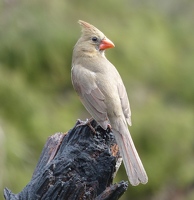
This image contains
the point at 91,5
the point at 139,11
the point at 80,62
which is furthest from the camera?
the point at 139,11

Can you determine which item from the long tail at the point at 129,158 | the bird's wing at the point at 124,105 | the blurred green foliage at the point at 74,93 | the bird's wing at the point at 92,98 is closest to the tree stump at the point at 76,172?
the long tail at the point at 129,158

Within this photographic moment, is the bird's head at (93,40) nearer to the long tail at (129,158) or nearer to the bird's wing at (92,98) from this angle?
the bird's wing at (92,98)

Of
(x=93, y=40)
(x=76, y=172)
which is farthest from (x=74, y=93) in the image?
(x=76, y=172)

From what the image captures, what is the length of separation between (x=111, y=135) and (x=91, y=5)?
4853mm

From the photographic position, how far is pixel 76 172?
4160 mm

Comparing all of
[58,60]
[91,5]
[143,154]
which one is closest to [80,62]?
[58,60]

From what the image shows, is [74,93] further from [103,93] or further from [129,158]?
[129,158]

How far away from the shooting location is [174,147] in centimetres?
866

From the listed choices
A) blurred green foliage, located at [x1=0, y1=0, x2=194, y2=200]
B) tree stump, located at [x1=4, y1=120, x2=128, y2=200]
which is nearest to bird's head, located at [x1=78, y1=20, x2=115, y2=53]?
blurred green foliage, located at [x1=0, y1=0, x2=194, y2=200]

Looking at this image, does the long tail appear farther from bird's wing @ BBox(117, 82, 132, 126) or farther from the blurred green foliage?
the blurred green foliage

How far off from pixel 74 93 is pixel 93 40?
2.62m

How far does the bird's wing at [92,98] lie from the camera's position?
5047 mm

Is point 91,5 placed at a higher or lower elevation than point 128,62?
higher

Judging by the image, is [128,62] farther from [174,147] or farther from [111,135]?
[111,135]
